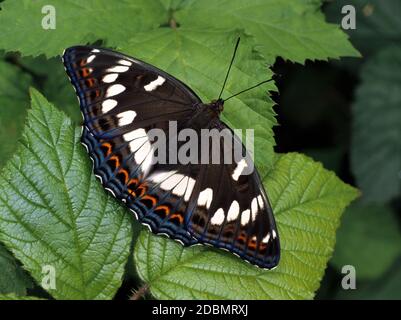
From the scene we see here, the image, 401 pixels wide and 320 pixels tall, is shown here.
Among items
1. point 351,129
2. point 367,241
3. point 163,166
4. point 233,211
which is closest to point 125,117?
point 163,166

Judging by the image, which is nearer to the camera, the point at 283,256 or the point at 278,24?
the point at 283,256

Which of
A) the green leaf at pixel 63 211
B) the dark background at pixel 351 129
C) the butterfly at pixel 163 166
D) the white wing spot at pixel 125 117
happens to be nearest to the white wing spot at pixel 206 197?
the butterfly at pixel 163 166

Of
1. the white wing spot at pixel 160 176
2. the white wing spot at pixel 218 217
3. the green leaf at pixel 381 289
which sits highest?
the white wing spot at pixel 160 176

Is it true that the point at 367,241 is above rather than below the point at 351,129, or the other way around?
below

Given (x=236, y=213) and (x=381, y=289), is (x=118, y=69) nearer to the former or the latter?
(x=236, y=213)

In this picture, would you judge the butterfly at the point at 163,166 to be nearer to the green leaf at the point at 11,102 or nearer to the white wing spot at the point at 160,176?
the white wing spot at the point at 160,176
